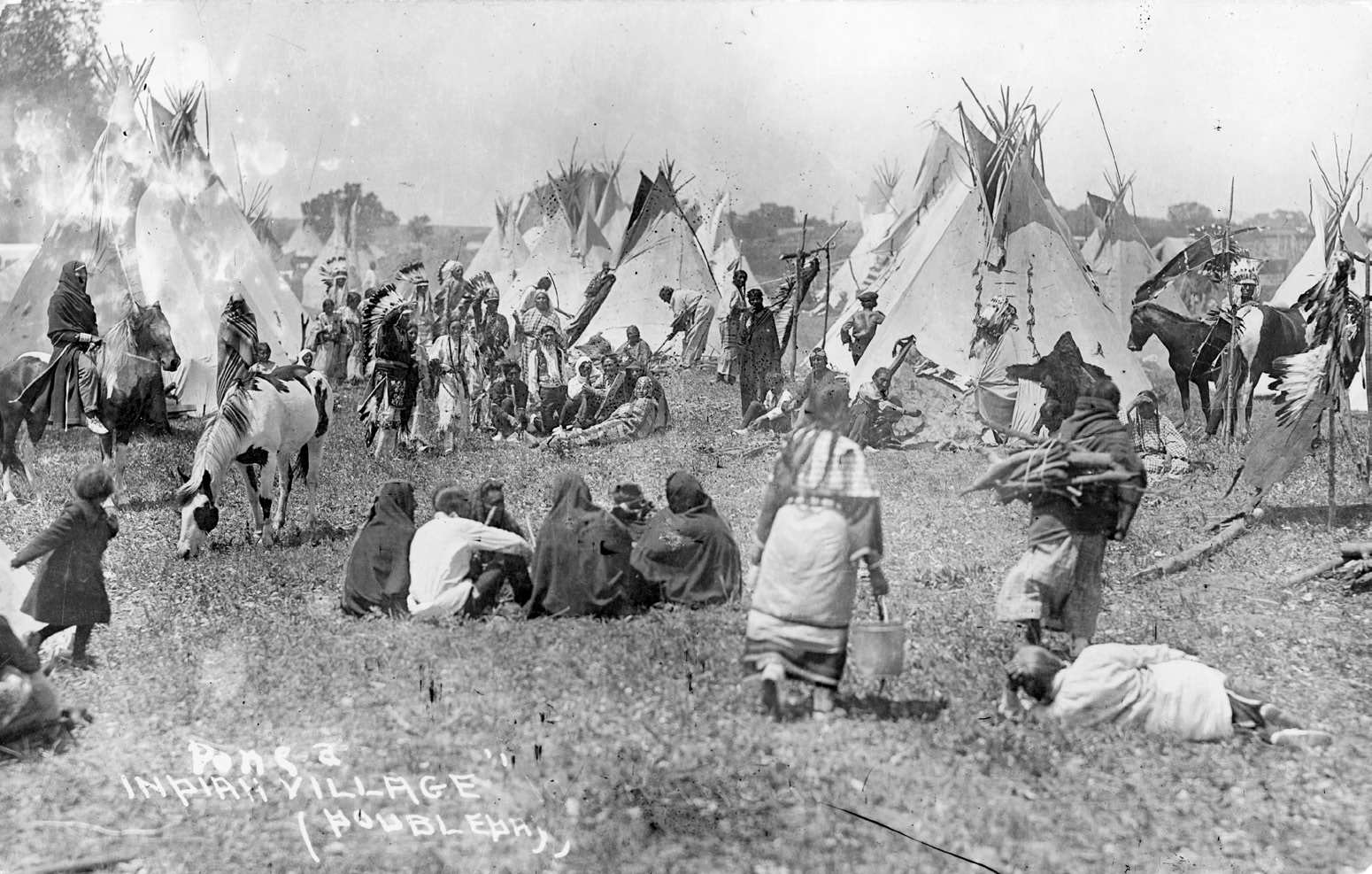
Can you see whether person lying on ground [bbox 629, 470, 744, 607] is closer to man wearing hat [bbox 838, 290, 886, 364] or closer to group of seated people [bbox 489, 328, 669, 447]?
group of seated people [bbox 489, 328, 669, 447]

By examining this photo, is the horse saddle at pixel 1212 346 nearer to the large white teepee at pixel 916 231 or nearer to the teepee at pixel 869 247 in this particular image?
the large white teepee at pixel 916 231

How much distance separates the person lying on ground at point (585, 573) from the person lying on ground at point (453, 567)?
6.4 inches

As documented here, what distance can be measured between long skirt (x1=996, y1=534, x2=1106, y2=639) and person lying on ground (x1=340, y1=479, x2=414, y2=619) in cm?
278

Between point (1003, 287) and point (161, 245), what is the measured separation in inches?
182

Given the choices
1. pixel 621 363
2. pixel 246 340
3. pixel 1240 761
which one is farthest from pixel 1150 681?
pixel 246 340

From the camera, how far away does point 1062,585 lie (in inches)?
189

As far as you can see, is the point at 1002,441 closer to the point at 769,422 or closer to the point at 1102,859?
the point at 769,422

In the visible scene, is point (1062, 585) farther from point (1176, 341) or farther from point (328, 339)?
point (328, 339)

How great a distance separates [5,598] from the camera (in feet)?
16.9

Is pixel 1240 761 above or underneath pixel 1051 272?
underneath

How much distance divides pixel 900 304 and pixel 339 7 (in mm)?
3349

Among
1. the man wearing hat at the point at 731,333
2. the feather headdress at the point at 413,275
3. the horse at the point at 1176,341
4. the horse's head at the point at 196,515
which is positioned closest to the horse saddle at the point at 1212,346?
the horse at the point at 1176,341

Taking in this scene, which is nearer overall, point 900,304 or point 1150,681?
point 1150,681

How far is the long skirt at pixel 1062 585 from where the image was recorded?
15.6 feet
